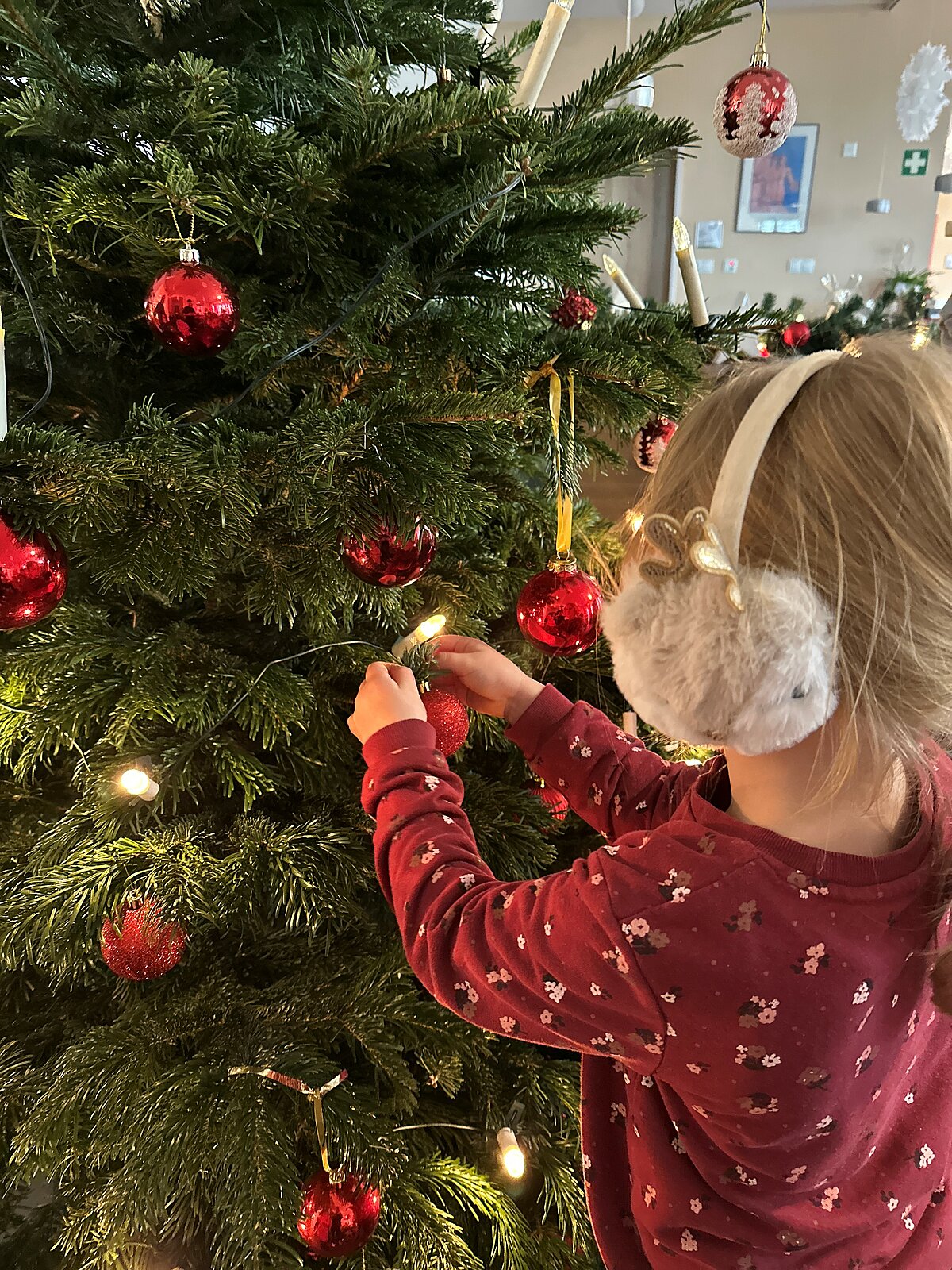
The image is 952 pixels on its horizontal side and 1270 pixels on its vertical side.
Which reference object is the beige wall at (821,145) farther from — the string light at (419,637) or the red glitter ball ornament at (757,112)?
the string light at (419,637)

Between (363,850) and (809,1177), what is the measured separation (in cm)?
38

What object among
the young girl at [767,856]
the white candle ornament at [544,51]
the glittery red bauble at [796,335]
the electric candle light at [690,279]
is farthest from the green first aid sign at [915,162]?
the young girl at [767,856]

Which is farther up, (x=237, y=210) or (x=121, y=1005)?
(x=237, y=210)

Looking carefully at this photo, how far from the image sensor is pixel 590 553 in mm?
821

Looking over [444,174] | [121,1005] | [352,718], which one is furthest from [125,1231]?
[444,174]

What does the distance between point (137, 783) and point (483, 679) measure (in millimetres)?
287

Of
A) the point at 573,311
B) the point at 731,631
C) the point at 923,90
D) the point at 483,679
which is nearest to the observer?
the point at 731,631

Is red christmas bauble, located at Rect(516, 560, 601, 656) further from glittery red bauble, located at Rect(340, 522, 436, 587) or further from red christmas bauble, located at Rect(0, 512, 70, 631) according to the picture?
red christmas bauble, located at Rect(0, 512, 70, 631)

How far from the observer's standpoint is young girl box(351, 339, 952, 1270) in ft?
1.46

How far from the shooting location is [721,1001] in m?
0.46

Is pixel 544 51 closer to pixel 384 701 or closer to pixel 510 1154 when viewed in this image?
pixel 384 701

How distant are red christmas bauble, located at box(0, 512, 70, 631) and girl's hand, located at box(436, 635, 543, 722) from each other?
0.32 metres

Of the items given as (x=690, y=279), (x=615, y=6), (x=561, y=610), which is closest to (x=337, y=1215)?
(x=561, y=610)

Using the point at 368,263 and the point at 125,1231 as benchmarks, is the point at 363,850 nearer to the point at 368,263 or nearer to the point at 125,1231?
the point at 125,1231
